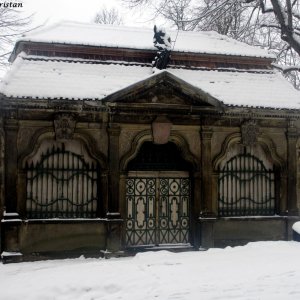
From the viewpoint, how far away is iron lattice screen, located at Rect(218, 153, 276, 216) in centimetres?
1213

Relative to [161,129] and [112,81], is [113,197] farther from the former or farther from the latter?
[112,81]

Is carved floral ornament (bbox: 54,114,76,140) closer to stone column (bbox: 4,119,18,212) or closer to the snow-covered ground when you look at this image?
stone column (bbox: 4,119,18,212)

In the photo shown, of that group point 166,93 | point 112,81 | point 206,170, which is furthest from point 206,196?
point 112,81

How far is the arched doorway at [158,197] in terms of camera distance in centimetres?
1173

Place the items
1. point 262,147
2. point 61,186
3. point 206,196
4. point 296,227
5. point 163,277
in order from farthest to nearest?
point 262,147
point 296,227
point 206,196
point 61,186
point 163,277

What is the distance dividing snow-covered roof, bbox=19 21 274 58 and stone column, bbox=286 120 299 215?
236cm

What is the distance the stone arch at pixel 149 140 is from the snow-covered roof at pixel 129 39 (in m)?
2.41

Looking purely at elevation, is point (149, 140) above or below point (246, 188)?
above

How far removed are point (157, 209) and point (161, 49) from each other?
4.06 metres

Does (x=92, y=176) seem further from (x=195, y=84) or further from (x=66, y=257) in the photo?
(x=195, y=84)

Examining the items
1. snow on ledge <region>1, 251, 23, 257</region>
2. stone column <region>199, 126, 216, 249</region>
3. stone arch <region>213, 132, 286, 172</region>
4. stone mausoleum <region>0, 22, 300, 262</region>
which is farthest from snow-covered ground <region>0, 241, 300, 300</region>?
stone arch <region>213, 132, 286, 172</region>

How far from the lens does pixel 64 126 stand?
430 inches

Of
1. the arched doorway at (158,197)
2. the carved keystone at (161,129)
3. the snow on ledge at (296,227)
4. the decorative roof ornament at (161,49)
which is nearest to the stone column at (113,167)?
the arched doorway at (158,197)

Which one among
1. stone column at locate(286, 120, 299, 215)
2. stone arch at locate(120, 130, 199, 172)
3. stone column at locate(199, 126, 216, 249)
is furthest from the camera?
stone column at locate(286, 120, 299, 215)
